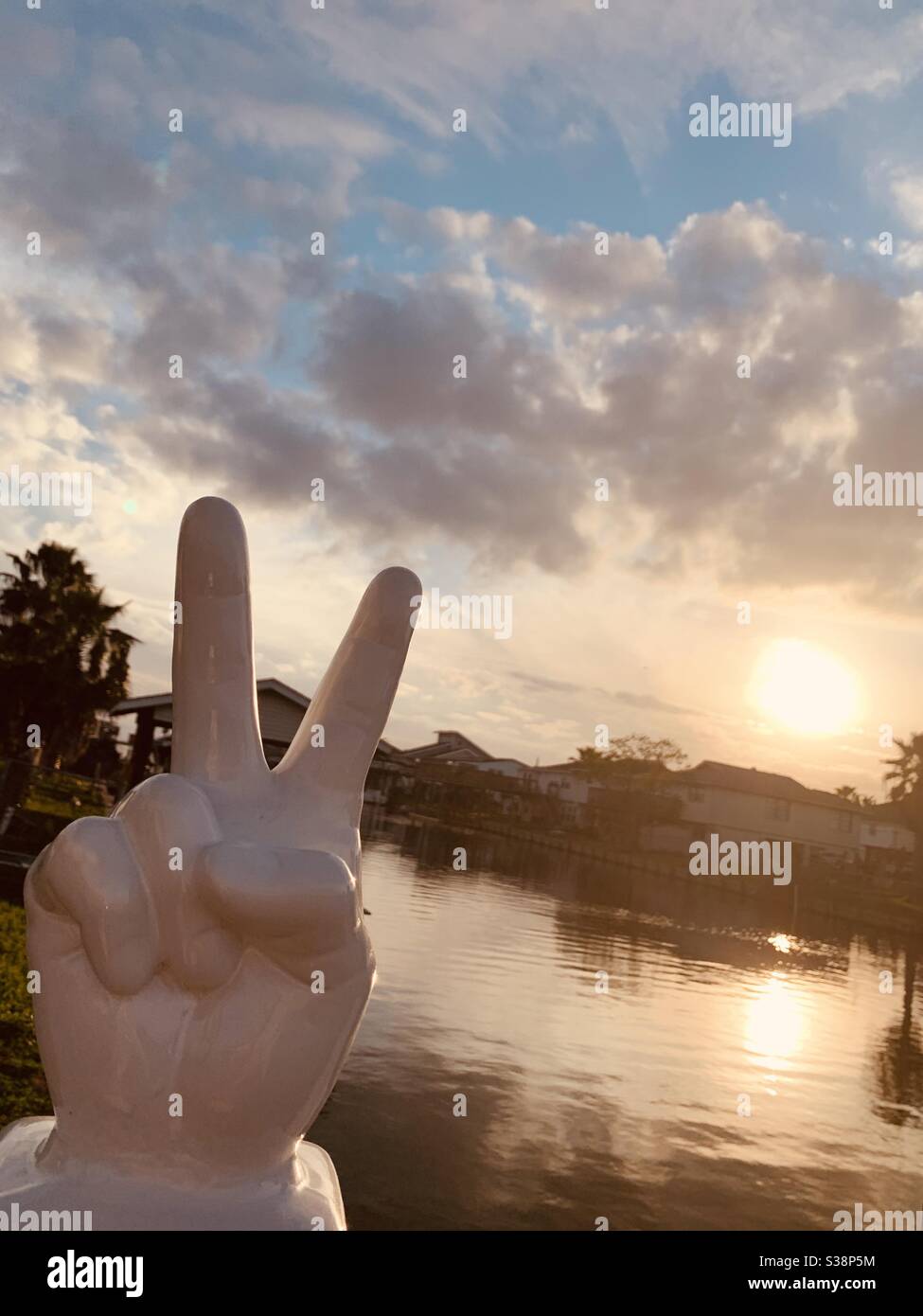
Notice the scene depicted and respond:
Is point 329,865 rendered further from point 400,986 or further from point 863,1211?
point 400,986

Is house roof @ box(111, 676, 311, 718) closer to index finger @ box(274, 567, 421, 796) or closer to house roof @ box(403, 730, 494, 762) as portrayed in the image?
index finger @ box(274, 567, 421, 796)

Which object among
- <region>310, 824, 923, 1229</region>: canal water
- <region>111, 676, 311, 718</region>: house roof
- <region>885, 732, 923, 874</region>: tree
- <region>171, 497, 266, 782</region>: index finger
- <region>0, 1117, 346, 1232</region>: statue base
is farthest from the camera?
<region>885, 732, 923, 874</region>: tree

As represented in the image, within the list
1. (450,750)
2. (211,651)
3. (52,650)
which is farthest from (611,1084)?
(450,750)

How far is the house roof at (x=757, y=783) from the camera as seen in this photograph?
188ft

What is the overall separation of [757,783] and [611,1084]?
51.8 meters

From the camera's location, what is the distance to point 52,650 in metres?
21.9

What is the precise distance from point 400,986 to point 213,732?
28.7 feet

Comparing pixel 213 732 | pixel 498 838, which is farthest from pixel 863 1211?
pixel 498 838

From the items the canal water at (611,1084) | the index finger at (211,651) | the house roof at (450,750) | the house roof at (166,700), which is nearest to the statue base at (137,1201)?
the index finger at (211,651)

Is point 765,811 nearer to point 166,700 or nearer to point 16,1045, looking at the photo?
point 166,700

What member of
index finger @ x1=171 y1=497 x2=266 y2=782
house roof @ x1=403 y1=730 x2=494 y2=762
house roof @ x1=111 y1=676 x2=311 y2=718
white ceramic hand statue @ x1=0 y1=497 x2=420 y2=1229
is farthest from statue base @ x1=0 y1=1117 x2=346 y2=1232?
house roof @ x1=403 y1=730 x2=494 y2=762

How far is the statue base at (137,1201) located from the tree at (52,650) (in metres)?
19.4

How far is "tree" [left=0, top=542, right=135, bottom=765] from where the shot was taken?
21484 mm

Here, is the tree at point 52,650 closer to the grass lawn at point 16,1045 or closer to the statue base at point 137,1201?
the grass lawn at point 16,1045
